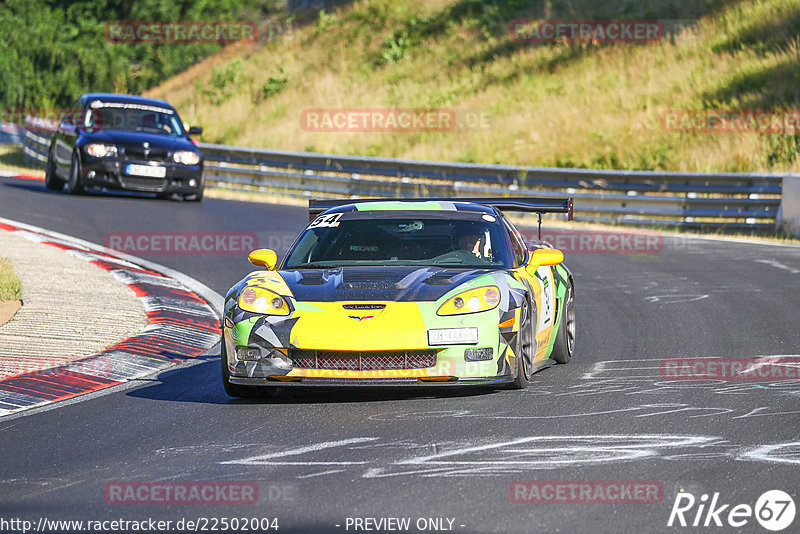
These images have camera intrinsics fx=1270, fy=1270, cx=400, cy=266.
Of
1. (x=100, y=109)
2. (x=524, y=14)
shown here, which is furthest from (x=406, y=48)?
(x=100, y=109)

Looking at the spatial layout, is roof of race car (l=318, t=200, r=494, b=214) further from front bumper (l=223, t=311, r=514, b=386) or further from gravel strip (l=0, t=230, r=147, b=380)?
gravel strip (l=0, t=230, r=147, b=380)

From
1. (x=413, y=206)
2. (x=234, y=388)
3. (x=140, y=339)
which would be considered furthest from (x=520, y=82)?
(x=234, y=388)

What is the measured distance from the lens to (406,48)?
41469 millimetres

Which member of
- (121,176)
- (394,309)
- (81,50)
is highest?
(81,50)

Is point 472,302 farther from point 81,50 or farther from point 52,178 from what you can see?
point 81,50

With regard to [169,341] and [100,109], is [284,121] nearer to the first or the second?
[100,109]

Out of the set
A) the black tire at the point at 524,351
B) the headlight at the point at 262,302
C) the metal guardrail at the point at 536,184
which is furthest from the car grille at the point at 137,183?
the black tire at the point at 524,351

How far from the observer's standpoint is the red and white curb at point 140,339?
788 cm

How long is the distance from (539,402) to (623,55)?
92.0 ft

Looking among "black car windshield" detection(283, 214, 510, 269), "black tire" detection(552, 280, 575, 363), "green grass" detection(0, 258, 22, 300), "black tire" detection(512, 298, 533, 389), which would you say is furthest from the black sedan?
"black tire" detection(512, 298, 533, 389)

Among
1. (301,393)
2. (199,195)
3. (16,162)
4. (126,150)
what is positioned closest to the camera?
(301,393)

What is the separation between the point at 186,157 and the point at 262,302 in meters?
14.0

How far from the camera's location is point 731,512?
4906 millimetres

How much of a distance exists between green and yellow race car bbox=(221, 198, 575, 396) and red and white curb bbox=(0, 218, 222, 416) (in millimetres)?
1191
